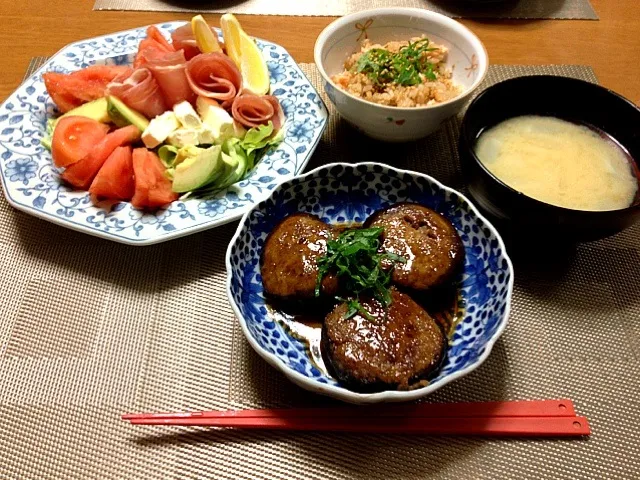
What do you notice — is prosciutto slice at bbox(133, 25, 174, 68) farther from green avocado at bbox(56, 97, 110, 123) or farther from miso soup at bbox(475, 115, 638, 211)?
miso soup at bbox(475, 115, 638, 211)

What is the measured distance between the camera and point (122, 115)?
1.37 meters

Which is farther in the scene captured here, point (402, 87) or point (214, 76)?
point (214, 76)

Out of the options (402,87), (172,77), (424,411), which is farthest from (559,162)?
(172,77)

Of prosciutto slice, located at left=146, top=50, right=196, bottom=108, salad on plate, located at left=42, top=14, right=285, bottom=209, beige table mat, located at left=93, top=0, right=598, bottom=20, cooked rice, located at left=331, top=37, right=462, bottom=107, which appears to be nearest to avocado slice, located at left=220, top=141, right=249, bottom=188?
salad on plate, located at left=42, top=14, right=285, bottom=209

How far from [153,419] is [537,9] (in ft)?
6.88

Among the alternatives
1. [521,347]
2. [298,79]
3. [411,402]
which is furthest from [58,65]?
[521,347]

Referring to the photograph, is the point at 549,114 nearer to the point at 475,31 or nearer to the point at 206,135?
the point at 475,31

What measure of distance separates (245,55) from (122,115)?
0.43m

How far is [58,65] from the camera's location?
157 cm

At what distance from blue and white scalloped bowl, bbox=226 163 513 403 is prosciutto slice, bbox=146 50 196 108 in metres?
0.50

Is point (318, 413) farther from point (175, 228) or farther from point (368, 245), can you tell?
point (175, 228)

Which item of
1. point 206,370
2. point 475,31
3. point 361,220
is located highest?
point 475,31

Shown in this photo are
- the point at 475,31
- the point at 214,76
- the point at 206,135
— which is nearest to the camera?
the point at 206,135

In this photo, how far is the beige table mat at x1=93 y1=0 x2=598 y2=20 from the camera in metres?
1.99
